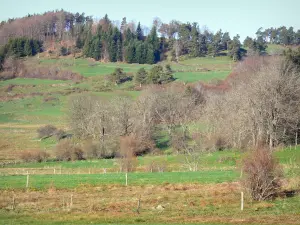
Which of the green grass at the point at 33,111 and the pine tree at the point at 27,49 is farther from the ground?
the pine tree at the point at 27,49

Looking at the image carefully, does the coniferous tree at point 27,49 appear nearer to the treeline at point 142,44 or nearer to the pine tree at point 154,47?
the treeline at point 142,44

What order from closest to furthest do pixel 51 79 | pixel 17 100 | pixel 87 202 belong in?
pixel 87 202 < pixel 17 100 < pixel 51 79

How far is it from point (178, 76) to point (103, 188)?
8685 cm

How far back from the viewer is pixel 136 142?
62.2 metres

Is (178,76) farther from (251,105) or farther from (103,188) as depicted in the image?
(103,188)

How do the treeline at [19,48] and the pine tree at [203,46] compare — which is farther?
the pine tree at [203,46]

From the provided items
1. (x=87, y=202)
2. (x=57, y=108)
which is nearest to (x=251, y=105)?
(x=87, y=202)

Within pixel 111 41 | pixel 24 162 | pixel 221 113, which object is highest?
pixel 111 41

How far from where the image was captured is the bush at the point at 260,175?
28703mm

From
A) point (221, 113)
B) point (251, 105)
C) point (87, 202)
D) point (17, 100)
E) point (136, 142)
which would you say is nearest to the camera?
point (87, 202)

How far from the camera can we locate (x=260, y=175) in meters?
28.5

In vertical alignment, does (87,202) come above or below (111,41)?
below

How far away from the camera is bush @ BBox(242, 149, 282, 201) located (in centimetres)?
2870

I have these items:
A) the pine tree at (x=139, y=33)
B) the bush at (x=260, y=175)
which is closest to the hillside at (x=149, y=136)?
the bush at (x=260, y=175)
